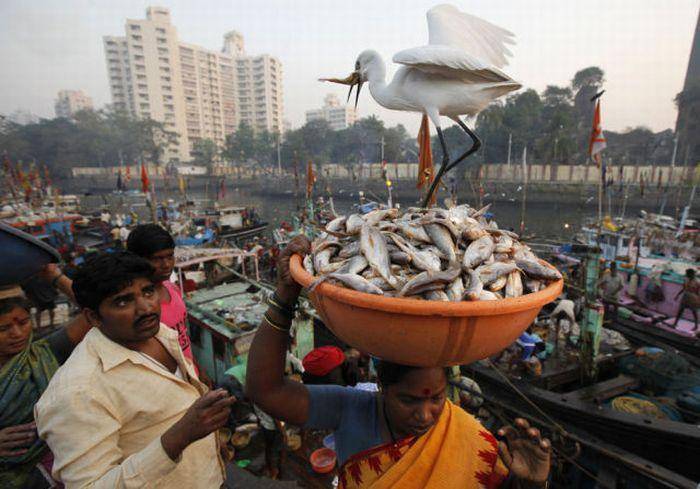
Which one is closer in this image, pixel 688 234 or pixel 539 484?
pixel 539 484

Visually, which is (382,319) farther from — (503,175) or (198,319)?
(503,175)

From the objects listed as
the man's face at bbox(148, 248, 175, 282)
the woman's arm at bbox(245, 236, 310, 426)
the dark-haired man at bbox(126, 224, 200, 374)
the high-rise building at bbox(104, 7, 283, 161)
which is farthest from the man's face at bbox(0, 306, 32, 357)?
the high-rise building at bbox(104, 7, 283, 161)

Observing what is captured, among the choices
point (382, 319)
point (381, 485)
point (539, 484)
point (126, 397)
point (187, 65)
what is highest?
point (187, 65)

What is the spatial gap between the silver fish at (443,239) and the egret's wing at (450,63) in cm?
113

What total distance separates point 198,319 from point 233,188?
239 ft

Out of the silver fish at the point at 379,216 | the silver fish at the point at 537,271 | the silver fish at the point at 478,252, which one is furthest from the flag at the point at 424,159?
the silver fish at the point at 537,271

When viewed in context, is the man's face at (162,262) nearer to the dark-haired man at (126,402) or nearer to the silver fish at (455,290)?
the dark-haired man at (126,402)

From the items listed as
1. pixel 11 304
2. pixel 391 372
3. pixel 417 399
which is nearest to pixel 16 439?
pixel 11 304

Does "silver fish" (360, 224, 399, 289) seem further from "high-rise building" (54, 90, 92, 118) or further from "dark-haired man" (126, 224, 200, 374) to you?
"high-rise building" (54, 90, 92, 118)

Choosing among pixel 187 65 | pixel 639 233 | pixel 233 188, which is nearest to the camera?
pixel 639 233

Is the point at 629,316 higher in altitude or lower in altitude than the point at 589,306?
lower

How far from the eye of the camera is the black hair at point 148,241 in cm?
364

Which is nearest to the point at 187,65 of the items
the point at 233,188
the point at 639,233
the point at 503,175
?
the point at 233,188

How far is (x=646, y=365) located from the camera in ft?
26.0
